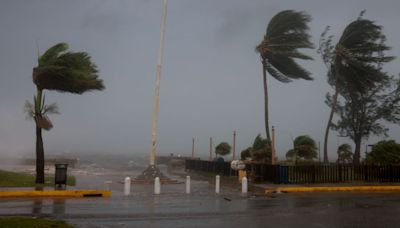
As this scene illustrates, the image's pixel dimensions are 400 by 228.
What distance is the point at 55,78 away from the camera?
67.6ft

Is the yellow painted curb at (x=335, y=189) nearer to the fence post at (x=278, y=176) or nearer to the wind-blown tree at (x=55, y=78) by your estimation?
the fence post at (x=278, y=176)

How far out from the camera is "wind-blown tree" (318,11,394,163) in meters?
40.2

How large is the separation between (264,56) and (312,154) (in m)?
8.71

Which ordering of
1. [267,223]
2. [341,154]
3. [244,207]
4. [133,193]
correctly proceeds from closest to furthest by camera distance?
[267,223] < [244,207] < [133,193] < [341,154]

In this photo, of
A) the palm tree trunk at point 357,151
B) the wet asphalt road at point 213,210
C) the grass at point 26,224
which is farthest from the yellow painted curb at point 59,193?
the palm tree trunk at point 357,151

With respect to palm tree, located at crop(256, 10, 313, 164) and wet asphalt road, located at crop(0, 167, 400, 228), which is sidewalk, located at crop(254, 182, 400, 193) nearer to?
wet asphalt road, located at crop(0, 167, 400, 228)

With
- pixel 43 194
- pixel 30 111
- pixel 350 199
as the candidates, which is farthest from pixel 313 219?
pixel 30 111

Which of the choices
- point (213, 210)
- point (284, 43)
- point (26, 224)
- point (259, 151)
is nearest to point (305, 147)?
point (259, 151)

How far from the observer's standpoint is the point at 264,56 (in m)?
35.9

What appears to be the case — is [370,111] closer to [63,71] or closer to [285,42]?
[285,42]

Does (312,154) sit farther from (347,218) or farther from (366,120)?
(347,218)

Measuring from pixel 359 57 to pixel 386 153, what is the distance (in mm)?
16320

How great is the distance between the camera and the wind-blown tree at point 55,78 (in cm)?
2047

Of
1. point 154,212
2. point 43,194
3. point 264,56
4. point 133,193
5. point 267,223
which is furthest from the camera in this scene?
point 264,56
